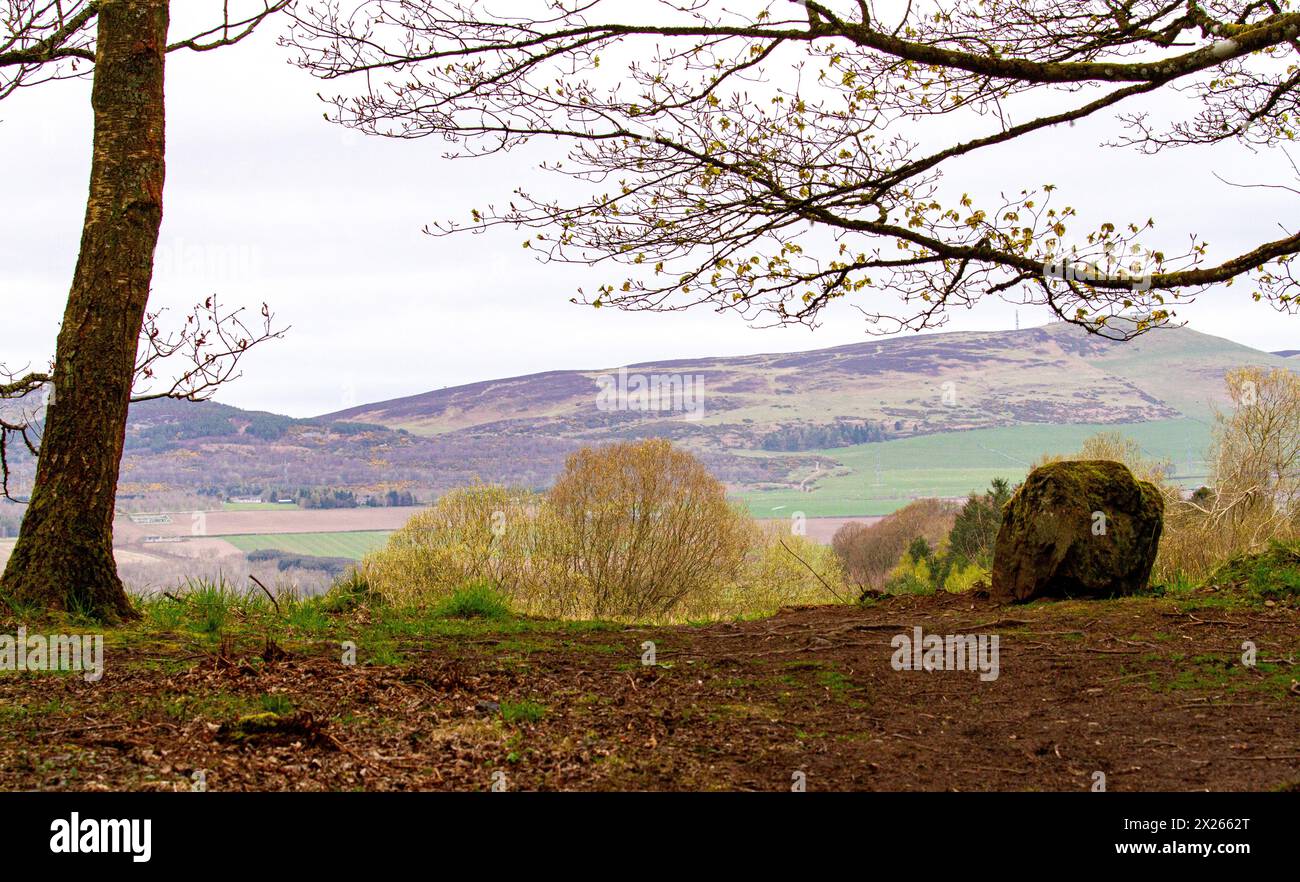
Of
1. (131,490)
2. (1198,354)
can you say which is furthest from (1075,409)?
(131,490)

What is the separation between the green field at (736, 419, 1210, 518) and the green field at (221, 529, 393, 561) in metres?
45.4

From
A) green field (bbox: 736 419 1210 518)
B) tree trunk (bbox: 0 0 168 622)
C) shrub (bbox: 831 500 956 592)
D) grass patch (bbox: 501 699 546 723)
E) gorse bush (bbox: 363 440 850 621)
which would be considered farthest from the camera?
green field (bbox: 736 419 1210 518)

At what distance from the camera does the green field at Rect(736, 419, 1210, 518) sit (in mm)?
109438

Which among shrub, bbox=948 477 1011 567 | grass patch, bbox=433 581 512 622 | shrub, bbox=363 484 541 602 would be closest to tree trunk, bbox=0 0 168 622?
grass patch, bbox=433 581 512 622

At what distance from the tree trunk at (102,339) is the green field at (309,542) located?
172ft

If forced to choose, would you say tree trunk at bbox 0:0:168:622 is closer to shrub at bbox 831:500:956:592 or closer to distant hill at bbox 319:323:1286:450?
shrub at bbox 831:500:956:592

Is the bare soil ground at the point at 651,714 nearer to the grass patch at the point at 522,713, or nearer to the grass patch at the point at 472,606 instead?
the grass patch at the point at 522,713

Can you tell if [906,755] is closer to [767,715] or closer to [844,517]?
[767,715]

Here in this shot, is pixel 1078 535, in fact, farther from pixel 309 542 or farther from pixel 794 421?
pixel 794 421

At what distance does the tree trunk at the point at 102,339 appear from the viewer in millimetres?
7699

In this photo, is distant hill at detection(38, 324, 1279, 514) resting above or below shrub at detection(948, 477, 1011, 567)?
above

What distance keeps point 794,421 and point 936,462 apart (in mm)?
20986

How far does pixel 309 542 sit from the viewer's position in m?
65.5
